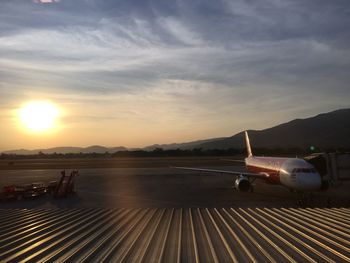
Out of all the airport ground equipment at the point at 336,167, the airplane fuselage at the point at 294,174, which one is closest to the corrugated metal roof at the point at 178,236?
the airplane fuselage at the point at 294,174

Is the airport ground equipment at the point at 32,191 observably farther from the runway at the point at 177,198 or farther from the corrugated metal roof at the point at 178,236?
the corrugated metal roof at the point at 178,236

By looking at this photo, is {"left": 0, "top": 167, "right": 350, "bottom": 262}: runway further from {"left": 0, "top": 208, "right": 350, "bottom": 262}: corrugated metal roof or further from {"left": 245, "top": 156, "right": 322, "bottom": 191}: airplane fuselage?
{"left": 245, "top": 156, "right": 322, "bottom": 191}: airplane fuselage

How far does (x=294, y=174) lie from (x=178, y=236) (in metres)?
21.0

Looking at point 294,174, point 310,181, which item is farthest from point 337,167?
point 294,174

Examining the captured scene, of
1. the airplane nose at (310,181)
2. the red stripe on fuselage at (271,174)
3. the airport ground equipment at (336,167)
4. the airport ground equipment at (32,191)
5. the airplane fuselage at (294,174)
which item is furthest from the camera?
the airport ground equipment at (32,191)

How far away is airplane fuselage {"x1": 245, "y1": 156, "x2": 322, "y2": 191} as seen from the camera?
96.1 ft

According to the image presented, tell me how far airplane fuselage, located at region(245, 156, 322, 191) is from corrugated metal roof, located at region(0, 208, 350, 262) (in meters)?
13.4

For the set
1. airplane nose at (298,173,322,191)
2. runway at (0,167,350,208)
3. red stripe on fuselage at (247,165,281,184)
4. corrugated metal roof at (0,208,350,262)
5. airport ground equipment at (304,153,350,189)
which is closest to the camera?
corrugated metal roof at (0,208,350,262)

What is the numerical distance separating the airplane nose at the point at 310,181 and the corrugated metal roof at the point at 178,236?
13238mm

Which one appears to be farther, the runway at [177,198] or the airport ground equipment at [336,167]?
the airport ground equipment at [336,167]

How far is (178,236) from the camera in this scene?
11594 mm

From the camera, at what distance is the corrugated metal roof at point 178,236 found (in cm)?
952

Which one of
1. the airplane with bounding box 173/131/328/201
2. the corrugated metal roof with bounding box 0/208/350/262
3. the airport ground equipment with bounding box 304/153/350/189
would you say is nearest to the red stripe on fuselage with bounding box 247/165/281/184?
the airplane with bounding box 173/131/328/201

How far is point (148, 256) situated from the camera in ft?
31.3
